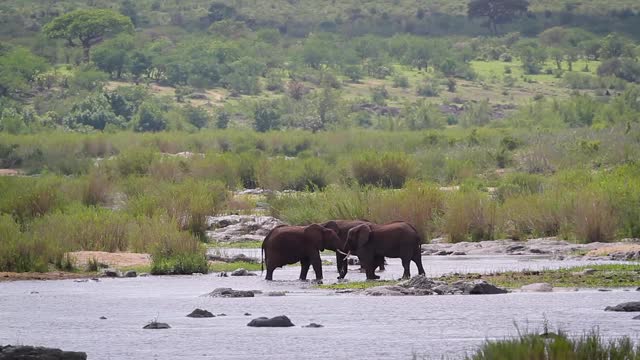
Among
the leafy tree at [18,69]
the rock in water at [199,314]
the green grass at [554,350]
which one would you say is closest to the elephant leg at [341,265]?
the rock in water at [199,314]

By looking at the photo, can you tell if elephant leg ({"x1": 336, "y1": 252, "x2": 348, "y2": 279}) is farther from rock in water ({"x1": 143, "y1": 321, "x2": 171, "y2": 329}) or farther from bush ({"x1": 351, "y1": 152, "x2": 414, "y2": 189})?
bush ({"x1": 351, "y1": 152, "x2": 414, "y2": 189})

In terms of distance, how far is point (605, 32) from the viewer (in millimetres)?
116625

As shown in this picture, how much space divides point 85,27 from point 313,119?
2318cm

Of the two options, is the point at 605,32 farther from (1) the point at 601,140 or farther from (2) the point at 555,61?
(1) the point at 601,140

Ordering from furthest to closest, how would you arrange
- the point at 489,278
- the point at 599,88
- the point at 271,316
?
the point at 599,88 → the point at 489,278 → the point at 271,316

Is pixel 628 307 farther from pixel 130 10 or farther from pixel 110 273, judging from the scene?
pixel 130 10

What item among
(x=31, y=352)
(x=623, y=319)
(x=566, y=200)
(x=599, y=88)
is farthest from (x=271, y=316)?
(x=599, y=88)

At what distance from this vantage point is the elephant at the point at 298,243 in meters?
24.5

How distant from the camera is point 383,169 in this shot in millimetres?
47000

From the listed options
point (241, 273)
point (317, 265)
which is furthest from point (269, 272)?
point (241, 273)

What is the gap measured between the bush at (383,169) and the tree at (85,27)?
179 ft

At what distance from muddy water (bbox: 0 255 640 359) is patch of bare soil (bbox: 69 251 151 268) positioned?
3.01 m

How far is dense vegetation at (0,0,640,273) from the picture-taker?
3347 centimetres

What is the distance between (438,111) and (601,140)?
33.5m
